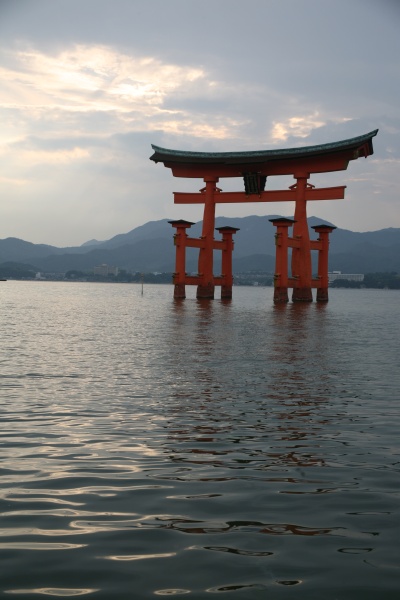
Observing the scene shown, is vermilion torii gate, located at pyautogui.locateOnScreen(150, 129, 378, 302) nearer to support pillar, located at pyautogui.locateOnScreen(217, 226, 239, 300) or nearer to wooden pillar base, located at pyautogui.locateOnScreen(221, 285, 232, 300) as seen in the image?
support pillar, located at pyautogui.locateOnScreen(217, 226, 239, 300)

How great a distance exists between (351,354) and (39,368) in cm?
810

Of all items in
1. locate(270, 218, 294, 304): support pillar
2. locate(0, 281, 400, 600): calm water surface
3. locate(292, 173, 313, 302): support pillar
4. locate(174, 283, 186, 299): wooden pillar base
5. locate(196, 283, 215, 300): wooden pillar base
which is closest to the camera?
locate(0, 281, 400, 600): calm water surface

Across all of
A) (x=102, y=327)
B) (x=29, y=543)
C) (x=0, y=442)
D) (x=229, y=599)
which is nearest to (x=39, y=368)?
(x=0, y=442)

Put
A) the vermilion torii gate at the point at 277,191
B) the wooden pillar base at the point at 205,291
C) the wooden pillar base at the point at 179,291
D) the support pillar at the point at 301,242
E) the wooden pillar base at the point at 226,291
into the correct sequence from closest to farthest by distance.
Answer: the vermilion torii gate at the point at 277,191 < the support pillar at the point at 301,242 < the wooden pillar base at the point at 205,291 < the wooden pillar base at the point at 179,291 < the wooden pillar base at the point at 226,291

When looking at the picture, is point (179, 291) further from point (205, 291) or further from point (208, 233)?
point (208, 233)

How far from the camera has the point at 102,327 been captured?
1024 inches

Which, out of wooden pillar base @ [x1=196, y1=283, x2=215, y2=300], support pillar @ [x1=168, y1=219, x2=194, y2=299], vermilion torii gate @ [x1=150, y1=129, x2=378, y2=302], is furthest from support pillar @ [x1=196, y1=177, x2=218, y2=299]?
wooden pillar base @ [x1=196, y1=283, x2=215, y2=300]

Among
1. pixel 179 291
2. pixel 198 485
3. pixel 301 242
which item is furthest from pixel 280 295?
pixel 198 485

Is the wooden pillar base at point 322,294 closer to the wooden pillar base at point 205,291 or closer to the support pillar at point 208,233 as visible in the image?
the wooden pillar base at point 205,291

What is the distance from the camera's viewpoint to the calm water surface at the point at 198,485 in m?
3.69

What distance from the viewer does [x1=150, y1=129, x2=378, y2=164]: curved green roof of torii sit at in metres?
43.2

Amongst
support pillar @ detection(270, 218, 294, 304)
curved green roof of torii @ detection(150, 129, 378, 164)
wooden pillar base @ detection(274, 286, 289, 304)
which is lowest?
wooden pillar base @ detection(274, 286, 289, 304)

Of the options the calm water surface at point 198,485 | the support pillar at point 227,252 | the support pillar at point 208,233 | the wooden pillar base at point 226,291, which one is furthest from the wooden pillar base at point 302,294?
the calm water surface at point 198,485

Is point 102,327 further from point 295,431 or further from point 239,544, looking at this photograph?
point 239,544
